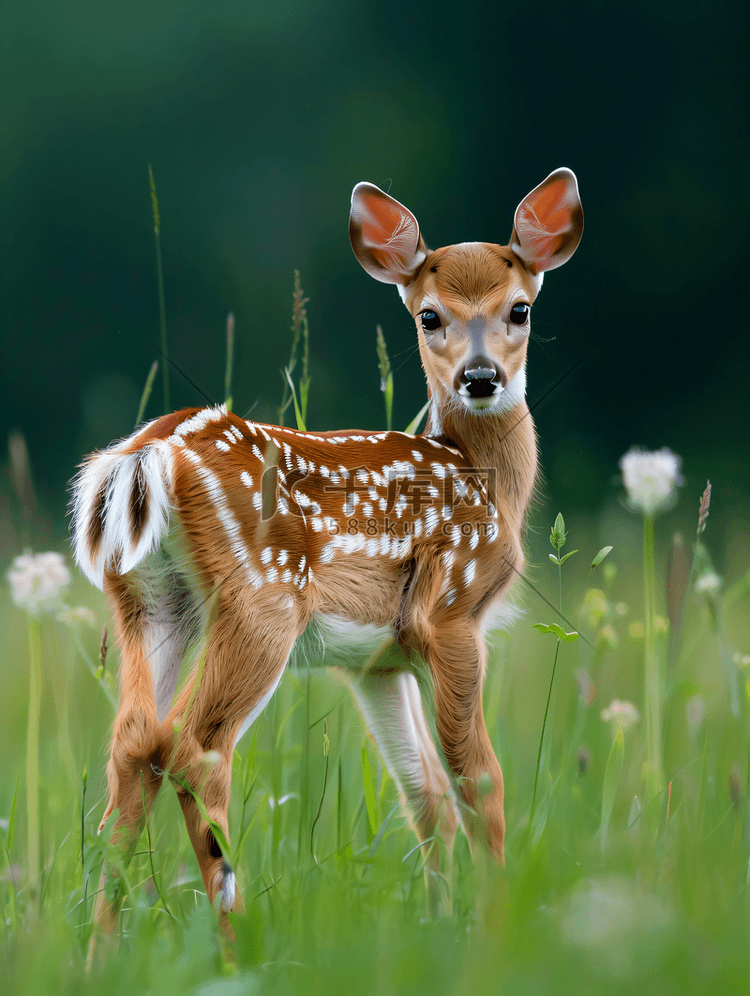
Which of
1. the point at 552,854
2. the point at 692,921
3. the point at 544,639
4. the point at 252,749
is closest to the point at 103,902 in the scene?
the point at 252,749

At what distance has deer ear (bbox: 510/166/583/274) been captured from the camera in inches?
86.1

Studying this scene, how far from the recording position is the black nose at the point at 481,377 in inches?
75.8

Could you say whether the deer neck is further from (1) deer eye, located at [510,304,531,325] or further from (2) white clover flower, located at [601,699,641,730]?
(2) white clover flower, located at [601,699,641,730]

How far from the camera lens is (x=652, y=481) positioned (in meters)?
1.66

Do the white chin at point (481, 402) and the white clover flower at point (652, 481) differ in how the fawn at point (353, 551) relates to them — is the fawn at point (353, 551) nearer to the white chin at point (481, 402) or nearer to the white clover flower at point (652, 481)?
the white chin at point (481, 402)

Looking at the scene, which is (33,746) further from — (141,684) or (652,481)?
(652,481)

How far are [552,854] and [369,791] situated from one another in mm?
473

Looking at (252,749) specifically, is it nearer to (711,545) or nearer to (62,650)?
(62,650)

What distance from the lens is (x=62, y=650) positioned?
285cm

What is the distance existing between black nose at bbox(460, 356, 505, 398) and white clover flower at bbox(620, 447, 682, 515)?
13.9 inches

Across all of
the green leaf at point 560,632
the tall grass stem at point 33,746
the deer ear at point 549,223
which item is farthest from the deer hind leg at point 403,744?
the deer ear at point 549,223

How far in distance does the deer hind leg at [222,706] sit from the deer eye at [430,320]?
2.46 ft

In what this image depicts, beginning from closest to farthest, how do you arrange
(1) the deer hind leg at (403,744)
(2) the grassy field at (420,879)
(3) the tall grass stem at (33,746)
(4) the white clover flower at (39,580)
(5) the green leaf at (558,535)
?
(2) the grassy field at (420,879), (3) the tall grass stem at (33,746), (4) the white clover flower at (39,580), (5) the green leaf at (558,535), (1) the deer hind leg at (403,744)

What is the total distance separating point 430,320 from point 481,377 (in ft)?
0.85
